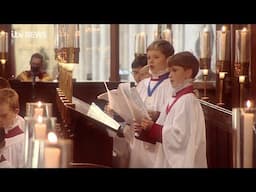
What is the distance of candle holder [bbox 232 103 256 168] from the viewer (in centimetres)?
267

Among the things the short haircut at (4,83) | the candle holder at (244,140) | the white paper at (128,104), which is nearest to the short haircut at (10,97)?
the short haircut at (4,83)

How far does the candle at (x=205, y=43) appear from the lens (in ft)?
9.34

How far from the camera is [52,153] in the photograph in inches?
88.0

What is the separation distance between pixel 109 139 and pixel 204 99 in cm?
36

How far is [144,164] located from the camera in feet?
8.91

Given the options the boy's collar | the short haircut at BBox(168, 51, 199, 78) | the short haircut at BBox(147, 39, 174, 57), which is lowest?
the boy's collar

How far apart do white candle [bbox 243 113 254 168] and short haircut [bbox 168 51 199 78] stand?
0.73 feet

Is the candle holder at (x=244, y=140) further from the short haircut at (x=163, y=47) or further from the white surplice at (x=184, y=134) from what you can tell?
the short haircut at (x=163, y=47)

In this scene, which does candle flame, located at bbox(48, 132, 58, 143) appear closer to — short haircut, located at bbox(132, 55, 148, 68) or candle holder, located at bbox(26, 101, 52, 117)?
candle holder, located at bbox(26, 101, 52, 117)

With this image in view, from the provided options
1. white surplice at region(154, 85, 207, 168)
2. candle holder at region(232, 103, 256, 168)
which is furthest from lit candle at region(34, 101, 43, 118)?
candle holder at region(232, 103, 256, 168)
